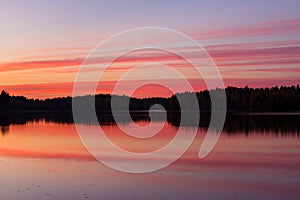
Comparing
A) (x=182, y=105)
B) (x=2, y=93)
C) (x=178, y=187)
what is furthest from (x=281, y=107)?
(x=178, y=187)

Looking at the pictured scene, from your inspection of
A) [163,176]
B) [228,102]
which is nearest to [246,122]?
[163,176]

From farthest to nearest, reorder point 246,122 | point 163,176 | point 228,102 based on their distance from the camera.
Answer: point 228,102 → point 246,122 → point 163,176

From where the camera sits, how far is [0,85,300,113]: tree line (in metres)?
106

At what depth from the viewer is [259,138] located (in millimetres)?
31766

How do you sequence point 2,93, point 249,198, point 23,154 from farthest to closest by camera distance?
point 2,93, point 23,154, point 249,198

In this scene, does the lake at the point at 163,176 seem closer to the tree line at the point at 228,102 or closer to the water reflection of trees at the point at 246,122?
the water reflection of trees at the point at 246,122

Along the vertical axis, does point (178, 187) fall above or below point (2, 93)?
below

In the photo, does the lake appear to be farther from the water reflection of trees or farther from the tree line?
the tree line

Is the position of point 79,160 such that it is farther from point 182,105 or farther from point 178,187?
point 182,105

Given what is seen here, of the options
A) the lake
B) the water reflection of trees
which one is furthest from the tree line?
the lake

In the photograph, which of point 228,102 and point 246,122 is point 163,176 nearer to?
point 246,122

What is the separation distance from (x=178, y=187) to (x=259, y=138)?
1833 cm

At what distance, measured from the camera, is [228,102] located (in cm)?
11962

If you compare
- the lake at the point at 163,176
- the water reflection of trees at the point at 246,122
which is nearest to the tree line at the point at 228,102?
the water reflection of trees at the point at 246,122
